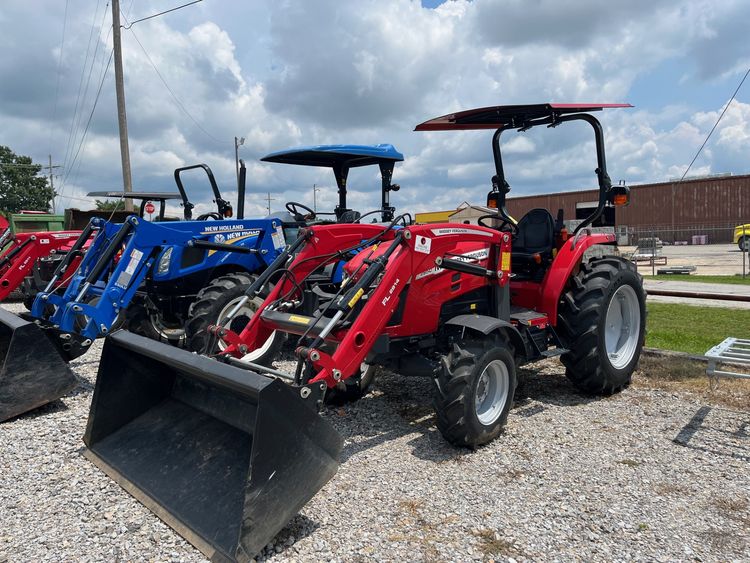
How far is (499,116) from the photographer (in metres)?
5.39

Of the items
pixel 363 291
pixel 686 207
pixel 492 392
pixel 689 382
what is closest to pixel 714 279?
pixel 689 382

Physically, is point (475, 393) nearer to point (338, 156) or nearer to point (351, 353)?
point (351, 353)

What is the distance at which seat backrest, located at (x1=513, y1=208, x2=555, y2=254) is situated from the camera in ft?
18.1

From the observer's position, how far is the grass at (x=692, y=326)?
7.33 metres

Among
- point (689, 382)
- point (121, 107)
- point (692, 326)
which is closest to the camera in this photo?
point (689, 382)

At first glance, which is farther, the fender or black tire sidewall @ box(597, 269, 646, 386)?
black tire sidewall @ box(597, 269, 646, 386)

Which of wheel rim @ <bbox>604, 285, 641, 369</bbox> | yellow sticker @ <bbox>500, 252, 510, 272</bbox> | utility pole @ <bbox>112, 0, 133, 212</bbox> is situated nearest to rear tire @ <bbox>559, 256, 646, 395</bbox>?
wheel rim @ <bbox>604, 285, 641, 369</bbox>

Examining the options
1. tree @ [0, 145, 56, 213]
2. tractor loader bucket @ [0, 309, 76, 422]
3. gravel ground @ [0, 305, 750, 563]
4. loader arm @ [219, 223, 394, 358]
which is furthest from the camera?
tree @ [0, 145, 56, 213]

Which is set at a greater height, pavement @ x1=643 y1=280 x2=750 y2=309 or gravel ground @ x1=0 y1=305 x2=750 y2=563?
pavement @ x1=643 y1=280 x2=750 y2=309

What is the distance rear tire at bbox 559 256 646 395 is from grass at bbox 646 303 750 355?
1.55 meters

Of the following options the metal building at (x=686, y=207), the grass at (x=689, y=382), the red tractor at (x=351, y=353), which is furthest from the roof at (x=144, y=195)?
the metal building at (x=686, y=207)

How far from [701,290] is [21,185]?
206ft

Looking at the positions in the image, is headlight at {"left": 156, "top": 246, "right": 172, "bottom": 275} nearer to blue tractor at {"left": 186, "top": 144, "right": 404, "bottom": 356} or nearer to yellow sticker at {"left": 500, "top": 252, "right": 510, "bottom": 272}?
blue tractor at {"left": 186, "top": 144, "right": 404, "bottom": 356}

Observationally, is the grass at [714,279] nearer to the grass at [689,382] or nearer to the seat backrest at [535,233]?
the grass at [689,382]
